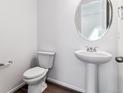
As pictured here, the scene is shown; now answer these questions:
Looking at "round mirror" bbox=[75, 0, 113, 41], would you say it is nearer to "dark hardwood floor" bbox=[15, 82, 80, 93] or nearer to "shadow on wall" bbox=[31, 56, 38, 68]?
"dark hardwood floor" bbox=[15, 82, 80, 93]

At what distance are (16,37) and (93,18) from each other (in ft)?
4.76

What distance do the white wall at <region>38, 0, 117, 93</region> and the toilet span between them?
0.58ft

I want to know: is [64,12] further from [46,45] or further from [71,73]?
[71,73]

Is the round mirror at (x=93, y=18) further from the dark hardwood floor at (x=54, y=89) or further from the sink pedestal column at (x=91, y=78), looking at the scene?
the dark hardwood floor at (x=54, y=89)

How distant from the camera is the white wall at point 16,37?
68.1 inches

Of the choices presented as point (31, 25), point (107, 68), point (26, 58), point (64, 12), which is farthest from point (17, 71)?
point (107, 68)

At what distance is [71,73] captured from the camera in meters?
2.09

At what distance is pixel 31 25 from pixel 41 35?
32 centimetres

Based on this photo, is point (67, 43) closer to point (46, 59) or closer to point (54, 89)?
point (46, 59)

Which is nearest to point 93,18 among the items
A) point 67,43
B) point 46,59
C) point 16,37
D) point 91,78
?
point 67,43

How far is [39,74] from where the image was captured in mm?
1765

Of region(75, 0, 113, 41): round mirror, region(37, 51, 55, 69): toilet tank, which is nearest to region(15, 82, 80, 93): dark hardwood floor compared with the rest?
region(37, 51, 55, 69): toilet tank

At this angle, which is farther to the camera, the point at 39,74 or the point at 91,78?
the point at 39,74

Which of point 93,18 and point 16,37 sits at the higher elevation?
point 93,18
